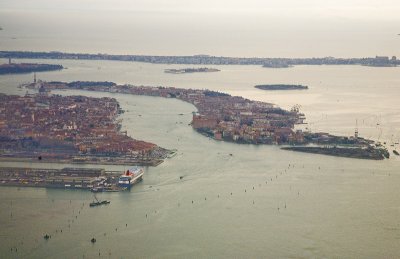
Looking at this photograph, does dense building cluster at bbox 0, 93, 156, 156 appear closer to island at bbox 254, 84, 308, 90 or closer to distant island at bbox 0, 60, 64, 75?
distant island at bbox 0, 60, 64, 75

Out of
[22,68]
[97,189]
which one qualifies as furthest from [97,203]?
[22,68]

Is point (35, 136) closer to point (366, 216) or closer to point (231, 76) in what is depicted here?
point (366, 216)

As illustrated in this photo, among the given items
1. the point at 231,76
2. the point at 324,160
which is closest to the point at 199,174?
the point at 324,160

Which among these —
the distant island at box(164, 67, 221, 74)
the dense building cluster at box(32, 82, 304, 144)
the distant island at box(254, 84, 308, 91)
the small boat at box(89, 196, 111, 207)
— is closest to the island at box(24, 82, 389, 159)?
the dense building cluster at box(32, 82, 304, 144)

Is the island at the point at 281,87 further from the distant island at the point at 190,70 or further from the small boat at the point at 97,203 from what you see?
the small boat at the point at 97,203

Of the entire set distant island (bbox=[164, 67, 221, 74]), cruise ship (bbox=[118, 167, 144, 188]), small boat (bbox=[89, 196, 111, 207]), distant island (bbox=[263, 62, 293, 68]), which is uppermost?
distant island (bbox=[263, 62, 293, 68])

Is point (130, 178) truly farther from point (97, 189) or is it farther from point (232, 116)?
point (232, 116)
